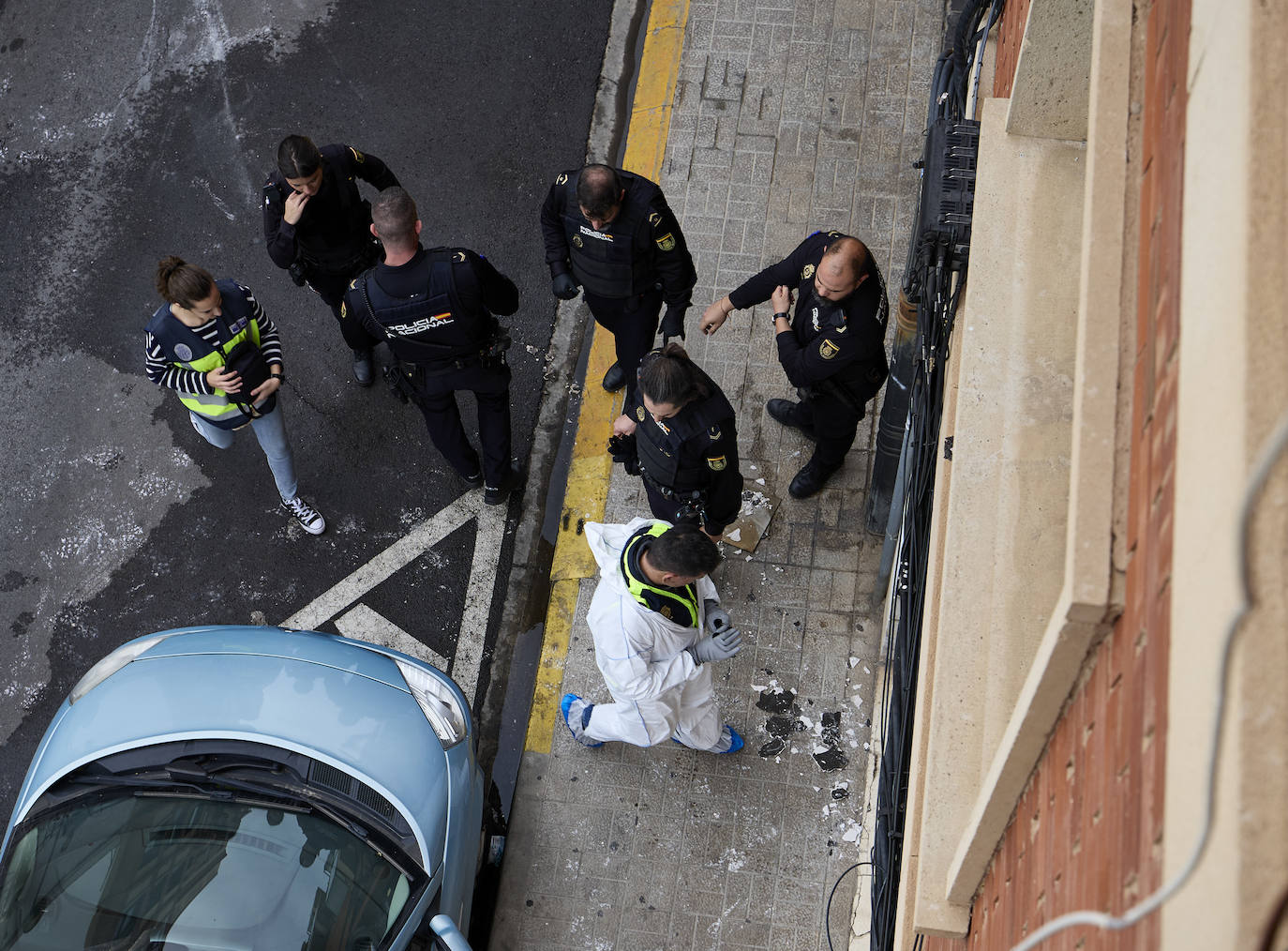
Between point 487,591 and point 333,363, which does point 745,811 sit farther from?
point 333,363

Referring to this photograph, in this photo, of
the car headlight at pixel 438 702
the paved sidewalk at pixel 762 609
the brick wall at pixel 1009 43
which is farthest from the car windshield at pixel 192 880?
the brick wall at pixel 1009 43

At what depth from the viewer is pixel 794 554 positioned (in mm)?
6102

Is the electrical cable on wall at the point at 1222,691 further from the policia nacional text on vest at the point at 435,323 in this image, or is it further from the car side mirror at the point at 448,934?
the policia nacional text on vest at the point at 435,323

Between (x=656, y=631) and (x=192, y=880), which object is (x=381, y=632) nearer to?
(x=192, y=880)

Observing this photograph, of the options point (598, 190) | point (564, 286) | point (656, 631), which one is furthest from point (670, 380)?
point (564, 286)

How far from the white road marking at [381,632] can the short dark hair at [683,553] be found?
234 cm

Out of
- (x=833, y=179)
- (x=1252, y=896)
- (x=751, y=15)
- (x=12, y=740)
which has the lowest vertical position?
(x=12, y=740)

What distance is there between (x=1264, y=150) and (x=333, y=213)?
536cm

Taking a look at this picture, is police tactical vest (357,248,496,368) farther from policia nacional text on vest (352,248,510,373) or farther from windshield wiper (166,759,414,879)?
windshield wiper (166,759,414,879)

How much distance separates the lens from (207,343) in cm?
533

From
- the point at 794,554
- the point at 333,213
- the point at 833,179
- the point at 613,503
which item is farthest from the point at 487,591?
the point at 833,179

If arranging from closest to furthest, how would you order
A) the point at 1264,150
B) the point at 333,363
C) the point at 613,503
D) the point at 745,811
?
1. the point at 1264,150
2. the point at 745,811
3. the point at 613,503
4. the point at 333,363

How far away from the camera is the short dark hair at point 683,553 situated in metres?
4.15

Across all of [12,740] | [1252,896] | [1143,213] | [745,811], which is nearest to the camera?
[1252,896]
